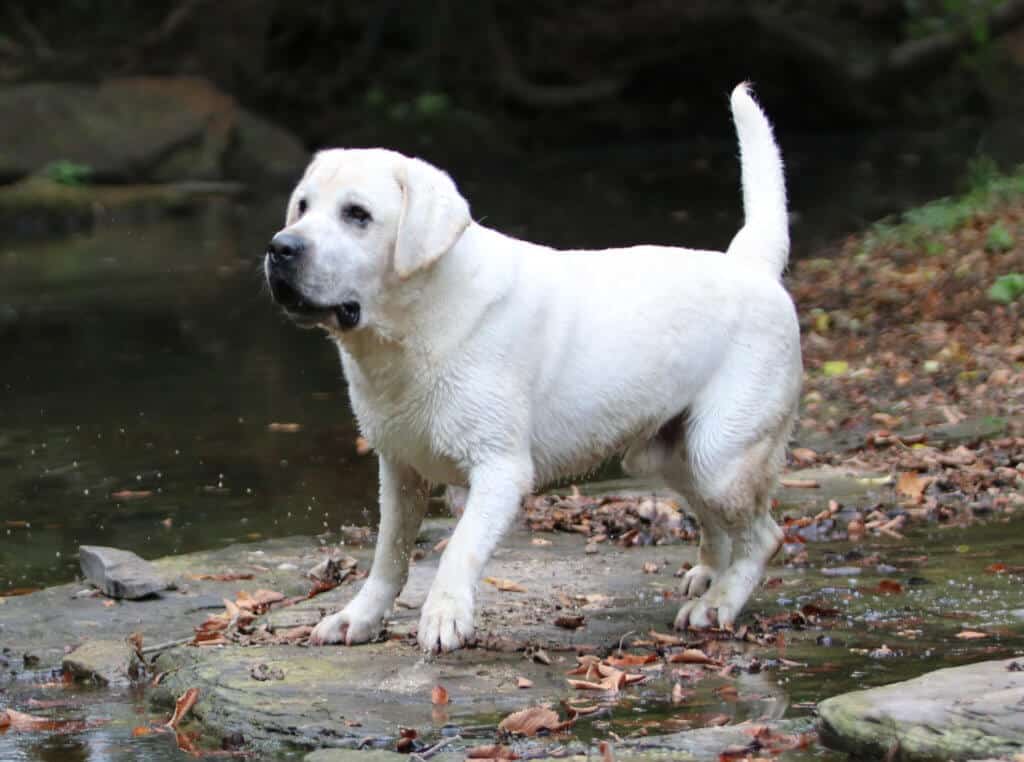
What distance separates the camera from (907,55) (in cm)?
2523

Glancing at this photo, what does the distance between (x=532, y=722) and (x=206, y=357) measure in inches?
299

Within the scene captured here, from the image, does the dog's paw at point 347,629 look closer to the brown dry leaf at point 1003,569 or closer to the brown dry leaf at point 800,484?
the brown dry leaf at point 1003,569

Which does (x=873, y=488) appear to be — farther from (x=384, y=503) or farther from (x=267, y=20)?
(x=267, y=20)

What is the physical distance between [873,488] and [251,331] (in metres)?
6.43

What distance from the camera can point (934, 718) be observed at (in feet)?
12.1

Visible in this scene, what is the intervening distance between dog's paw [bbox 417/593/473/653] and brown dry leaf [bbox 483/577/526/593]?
979 mm

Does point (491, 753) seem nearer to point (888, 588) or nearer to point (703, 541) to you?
point (703, 541)

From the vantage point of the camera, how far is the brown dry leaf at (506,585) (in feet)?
18.6

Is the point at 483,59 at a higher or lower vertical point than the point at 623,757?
higher

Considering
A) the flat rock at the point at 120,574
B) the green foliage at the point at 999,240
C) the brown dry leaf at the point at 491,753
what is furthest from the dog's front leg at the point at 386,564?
the green foliage at the point at 999,240

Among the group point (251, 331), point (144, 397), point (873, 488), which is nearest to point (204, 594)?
point (873, 488)

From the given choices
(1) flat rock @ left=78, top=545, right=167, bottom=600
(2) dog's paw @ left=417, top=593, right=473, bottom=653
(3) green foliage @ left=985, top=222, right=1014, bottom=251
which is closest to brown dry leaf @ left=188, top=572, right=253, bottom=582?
(1) flat rock @ left=78, top=545, right=167, bottom=600

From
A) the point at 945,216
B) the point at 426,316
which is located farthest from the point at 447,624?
the point at 945,216

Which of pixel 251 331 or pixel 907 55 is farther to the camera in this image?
pixel 907 55
